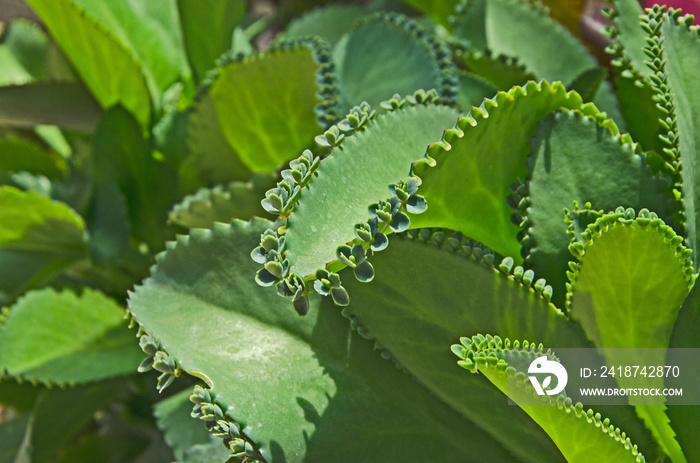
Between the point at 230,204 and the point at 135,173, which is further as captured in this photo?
the point at 135,173

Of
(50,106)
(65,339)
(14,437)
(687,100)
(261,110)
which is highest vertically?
(687,100)

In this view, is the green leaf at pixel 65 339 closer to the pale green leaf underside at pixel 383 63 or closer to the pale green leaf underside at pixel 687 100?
the pale green leaf underside at pixel 383 63

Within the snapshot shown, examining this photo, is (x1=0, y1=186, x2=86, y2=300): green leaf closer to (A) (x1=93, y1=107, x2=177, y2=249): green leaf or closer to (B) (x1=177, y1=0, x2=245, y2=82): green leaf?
(A) (x1=93, y1=107, x2=177, y2=249): green leaf

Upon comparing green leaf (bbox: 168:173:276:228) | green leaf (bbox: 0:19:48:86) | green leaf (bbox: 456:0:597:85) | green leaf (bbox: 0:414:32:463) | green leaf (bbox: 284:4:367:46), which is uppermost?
green leaf (bbox: 456:0:597:85)

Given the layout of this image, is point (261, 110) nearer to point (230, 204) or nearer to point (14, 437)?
point (230, 204)

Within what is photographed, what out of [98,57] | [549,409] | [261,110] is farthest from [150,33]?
[549,409]

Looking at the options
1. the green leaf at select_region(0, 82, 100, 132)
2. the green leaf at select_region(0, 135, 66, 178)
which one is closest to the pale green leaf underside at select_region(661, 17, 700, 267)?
the green leaf at select_region(0, 82, 100, 132)

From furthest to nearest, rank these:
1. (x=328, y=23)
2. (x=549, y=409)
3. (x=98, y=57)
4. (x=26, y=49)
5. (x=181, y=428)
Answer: (x=26, y=49), (x=328, y=23), (x=98, y=57), (x=181, y=428), (x=549, y=409)
